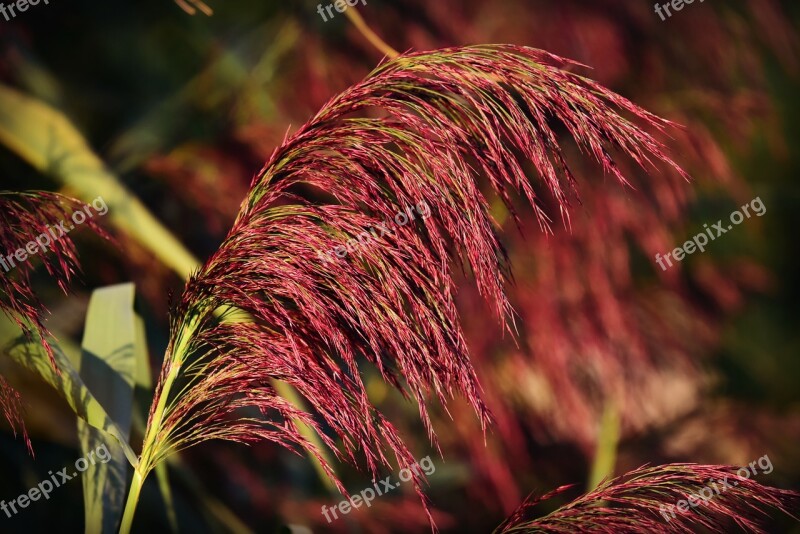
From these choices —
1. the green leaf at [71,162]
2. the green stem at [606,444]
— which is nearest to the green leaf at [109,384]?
the green leaf at [71,162]

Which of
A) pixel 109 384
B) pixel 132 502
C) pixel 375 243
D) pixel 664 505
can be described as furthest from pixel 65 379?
pixel 664 505

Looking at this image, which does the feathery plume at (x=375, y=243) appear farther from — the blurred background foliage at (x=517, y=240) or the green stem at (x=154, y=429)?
the blurred background foliage at (x=517, y=240)

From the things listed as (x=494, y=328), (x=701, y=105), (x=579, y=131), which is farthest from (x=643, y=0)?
(x=579, y=131)

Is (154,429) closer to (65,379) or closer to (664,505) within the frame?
(65,379)

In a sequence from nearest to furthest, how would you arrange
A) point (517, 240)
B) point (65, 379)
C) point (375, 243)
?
point (375, 243) → point (65, 379) → point (517, 240)

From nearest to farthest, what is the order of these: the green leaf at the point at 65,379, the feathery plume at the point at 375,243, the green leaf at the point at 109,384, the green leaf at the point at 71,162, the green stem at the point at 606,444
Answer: the feathery plume at the point at 375,243, the green leaf at the point at 65,379, the green leaf at the point at 109,384, the green leaf at the point at 71,162, the green stem at the point at 606,444

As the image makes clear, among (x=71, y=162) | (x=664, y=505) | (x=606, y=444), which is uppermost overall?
(x=71, y=162)

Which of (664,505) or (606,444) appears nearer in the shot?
(664,505)
